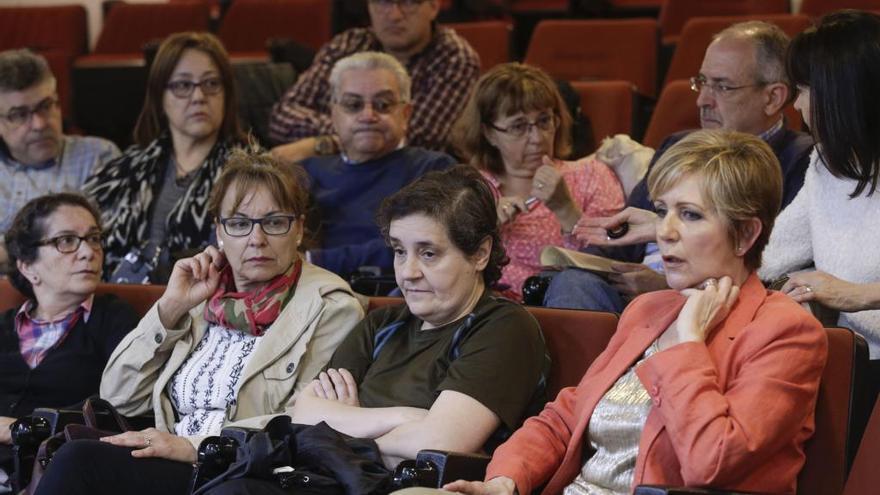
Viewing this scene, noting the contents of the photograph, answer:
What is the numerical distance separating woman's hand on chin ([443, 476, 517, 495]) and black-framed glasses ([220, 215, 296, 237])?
3.04 feet

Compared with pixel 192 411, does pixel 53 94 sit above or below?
above

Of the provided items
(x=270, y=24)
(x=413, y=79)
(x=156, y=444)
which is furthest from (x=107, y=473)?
(x=270, y=24)

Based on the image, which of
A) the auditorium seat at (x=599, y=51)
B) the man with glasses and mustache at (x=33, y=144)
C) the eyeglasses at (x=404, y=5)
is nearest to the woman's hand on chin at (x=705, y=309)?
the eyeglasses at (x=404, y=5)

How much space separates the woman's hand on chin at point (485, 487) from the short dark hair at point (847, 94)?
0.97 metres

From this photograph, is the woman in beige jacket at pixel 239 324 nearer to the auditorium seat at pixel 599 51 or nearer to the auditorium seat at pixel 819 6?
the auditorium seat at pixel 599 51

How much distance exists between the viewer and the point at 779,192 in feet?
7.45

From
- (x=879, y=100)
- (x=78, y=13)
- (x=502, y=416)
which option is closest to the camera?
(x=502, y=416)

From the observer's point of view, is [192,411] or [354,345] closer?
[354,345]

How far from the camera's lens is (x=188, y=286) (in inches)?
121

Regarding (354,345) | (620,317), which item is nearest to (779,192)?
(620,317)

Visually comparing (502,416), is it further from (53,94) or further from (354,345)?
(53,94)

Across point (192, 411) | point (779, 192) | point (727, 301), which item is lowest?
point (192, 411)

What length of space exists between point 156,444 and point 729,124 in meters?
1.55

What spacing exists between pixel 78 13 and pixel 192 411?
394cm
